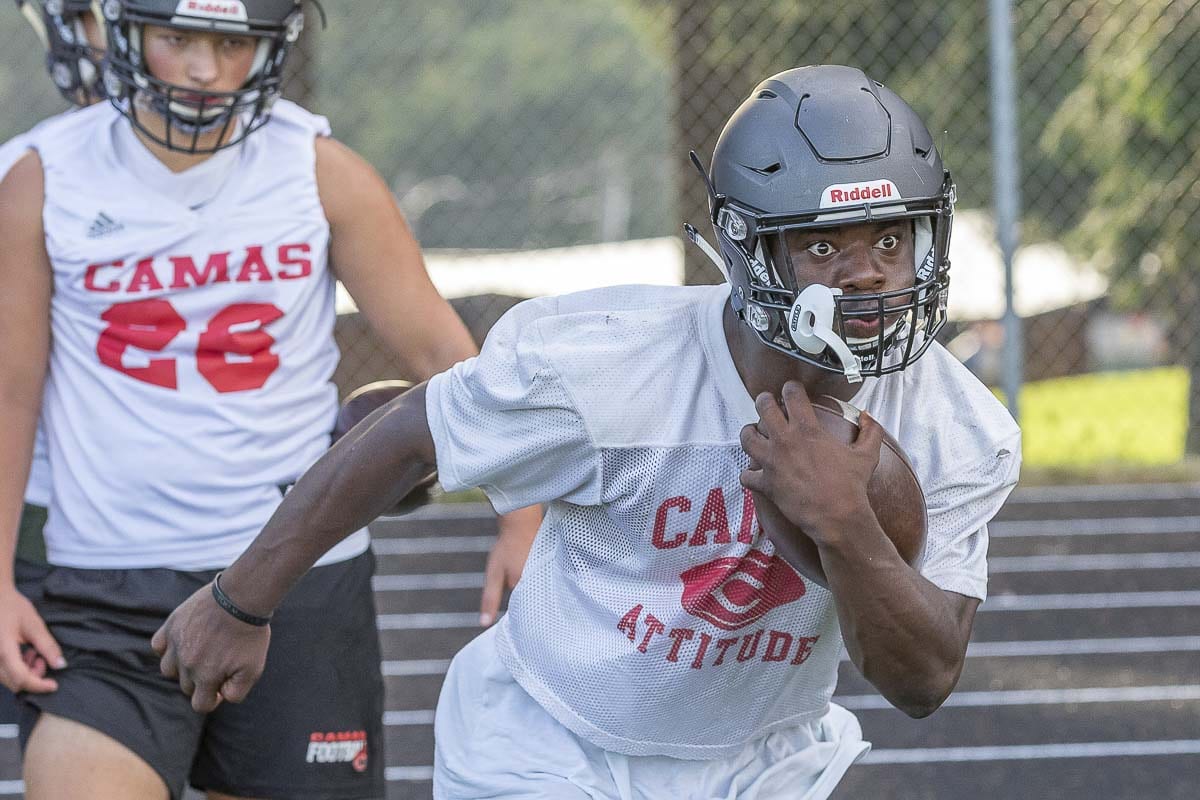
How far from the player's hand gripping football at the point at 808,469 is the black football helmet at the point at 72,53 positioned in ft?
7.13

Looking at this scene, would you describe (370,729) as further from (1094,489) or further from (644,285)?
(1094,489)

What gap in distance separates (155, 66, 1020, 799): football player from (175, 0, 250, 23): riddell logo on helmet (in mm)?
941

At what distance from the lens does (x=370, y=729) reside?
318cm

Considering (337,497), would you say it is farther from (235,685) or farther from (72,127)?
(72,127)

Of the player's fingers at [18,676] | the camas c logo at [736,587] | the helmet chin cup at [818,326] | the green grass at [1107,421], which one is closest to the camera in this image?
the helmet chin cup at [818,326]

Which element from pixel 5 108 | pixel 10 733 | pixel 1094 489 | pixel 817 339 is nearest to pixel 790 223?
pixel 817 339

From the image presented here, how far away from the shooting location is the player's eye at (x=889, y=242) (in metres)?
2.13

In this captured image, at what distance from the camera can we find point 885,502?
201 centimetres

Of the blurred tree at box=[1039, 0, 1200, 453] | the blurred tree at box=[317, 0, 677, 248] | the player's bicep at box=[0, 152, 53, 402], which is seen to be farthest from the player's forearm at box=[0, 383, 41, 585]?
the blurred tree at box=[317, 0, 677, 248]

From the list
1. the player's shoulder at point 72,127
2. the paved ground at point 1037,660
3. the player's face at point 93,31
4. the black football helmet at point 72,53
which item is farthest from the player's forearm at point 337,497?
the paved ground at point 1037,660

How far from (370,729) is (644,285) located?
4.00 feet

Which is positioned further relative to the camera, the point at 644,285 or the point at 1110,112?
the point at 1110,112

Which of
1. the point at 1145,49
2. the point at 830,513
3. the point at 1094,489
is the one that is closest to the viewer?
the point at 830,513

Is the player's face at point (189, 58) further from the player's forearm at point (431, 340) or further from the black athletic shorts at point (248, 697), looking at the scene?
the black athletic shorts at point (248, 697)
